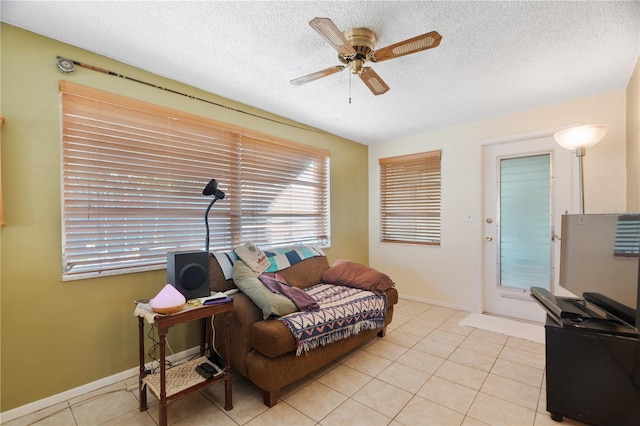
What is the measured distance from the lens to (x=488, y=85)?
2.58 metres

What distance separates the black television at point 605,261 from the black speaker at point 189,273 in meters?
2.47

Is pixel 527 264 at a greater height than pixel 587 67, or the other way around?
pixel 587 67

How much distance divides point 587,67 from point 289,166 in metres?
2.83

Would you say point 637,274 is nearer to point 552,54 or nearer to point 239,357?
point 552,54

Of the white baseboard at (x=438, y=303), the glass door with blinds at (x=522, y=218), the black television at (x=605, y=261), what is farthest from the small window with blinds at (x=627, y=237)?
the white baseboard at (x=438, y=303)

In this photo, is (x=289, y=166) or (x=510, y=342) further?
(x=289, y=166)

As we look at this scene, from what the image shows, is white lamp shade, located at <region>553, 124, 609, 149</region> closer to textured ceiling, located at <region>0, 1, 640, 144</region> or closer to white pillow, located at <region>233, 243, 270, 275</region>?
textured ceiling, located at <region>0, 1, 640, 144</region>

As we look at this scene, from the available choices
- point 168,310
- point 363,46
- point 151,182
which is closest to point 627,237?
point 363,46

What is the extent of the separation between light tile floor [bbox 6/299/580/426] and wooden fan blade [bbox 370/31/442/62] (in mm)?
2167

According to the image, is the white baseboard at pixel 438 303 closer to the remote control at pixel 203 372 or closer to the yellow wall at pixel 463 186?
the yellow wall at pixel 463 186

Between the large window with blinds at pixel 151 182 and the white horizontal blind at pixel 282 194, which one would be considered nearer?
the large window with blinds at pixel 151 182

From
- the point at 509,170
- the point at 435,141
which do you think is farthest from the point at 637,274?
the point at 435,141

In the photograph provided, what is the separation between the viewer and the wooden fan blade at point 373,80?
6.21 feet

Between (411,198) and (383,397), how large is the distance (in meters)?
2.83
